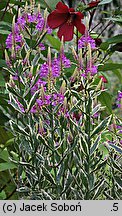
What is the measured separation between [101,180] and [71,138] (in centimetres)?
11

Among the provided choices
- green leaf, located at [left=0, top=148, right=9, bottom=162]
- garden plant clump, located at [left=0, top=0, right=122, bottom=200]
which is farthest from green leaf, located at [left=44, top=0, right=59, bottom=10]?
green leaf, located at [left=0, top=148, right=9, bottom=162]

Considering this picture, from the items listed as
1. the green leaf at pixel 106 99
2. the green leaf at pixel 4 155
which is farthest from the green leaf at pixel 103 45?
the green leaf at pixel 4 155

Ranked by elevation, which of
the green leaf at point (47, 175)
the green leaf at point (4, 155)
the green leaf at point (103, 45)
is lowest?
the green leaf at point (4, 155)

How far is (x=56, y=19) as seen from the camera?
1065mm

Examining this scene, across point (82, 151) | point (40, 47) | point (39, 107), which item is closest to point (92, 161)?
point (82, 151)

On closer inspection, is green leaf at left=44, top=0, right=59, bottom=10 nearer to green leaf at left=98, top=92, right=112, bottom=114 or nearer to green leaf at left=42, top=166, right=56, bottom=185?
green leaf at left=98, top=92, right=112, bottom=114

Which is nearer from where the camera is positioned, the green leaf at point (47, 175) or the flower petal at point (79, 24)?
the green leaf at point (47, 175)

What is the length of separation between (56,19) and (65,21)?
2 centimetres

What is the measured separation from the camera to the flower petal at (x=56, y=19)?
1052 mm

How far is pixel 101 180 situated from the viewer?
2.96 ft

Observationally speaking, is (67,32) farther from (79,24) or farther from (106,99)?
(106,99)

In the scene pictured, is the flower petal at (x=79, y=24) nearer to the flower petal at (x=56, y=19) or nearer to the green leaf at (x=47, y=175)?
the flower petal at (x=56, y=19)

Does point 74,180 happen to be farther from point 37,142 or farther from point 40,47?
point 40,47

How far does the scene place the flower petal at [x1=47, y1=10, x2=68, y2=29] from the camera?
1052mm
